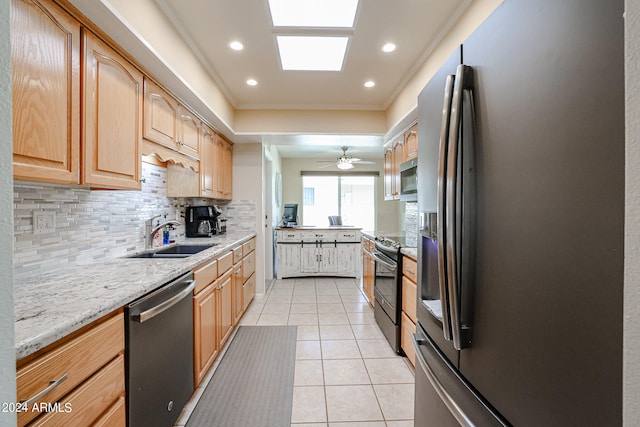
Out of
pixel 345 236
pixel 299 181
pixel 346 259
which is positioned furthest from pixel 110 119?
Answer: pixel 299 181

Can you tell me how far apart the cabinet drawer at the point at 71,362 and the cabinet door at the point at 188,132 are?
1576 millimetres

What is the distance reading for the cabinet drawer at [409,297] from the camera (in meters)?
2.00

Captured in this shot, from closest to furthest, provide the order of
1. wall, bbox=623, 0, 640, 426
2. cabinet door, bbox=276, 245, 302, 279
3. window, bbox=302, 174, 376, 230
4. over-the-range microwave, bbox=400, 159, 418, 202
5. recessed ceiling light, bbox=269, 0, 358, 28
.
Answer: wall, bbox=623, 0, 640, 426, recessed ceiling light, bbox=269, 0, 358, 28, over-the-range microwave, bbox=400, 159, 418, 202, cabinet door, bbox=276, 245, 302, 279, window, bbox=302, 174, 376, 230

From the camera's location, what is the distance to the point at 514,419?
1.96 feet

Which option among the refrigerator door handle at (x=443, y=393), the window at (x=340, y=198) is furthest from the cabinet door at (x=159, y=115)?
the window at (x=340, y=198)

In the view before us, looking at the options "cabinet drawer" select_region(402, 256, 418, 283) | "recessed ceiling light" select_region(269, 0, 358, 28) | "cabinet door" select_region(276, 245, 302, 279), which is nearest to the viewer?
"recessed ceiling light" select_region(269, 0, 358, 28)

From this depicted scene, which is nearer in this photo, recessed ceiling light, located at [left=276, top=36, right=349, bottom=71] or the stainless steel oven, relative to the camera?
recessed ceiling light, located at [left=276, top=36, right=349, bottom=71]

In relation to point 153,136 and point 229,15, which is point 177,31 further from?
point 153,136

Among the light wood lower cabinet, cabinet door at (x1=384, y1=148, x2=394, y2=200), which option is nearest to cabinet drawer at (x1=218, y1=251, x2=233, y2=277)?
the light wood lower cabinet

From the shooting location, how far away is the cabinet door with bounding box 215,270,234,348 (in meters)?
2.21

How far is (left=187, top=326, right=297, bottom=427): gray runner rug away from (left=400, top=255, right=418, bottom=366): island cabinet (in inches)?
36.4

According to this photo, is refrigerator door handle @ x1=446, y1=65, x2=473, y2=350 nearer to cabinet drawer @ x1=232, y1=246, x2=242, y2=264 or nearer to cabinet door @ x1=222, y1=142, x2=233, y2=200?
cabinet drawer @ x1=232, y1=246, x2=242, y2=264

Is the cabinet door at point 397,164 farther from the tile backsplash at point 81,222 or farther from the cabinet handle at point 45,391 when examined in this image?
the cabinet handle at point 45,391

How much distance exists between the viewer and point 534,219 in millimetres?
555
